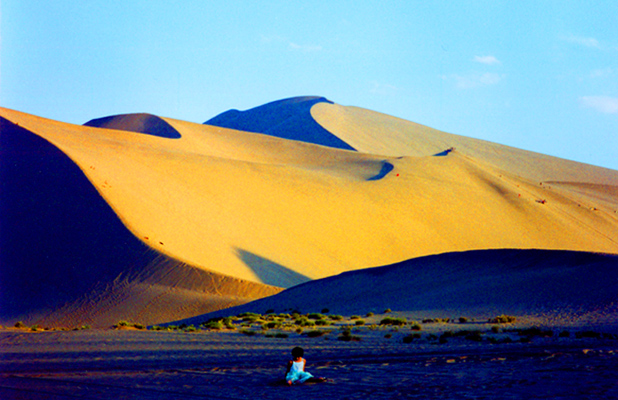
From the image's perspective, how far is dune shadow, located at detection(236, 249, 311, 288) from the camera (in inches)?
1182

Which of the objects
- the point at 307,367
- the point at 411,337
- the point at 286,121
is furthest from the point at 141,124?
the point at 307,367

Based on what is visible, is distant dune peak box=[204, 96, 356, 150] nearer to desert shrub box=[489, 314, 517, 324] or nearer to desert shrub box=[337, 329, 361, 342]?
desert shrub box=[489, 314, 517, 324]

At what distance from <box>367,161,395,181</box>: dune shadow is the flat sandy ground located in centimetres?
3624

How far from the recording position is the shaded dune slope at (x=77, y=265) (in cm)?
2339

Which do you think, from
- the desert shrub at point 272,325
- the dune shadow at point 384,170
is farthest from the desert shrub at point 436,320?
the dune shadow at point 384,170

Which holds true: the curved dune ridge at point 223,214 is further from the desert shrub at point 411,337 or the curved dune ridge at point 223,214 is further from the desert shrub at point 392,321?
the desert shrub at point 411,337

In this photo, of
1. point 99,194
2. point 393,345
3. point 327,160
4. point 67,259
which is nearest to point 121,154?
point 99,194

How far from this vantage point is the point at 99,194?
30.5 m

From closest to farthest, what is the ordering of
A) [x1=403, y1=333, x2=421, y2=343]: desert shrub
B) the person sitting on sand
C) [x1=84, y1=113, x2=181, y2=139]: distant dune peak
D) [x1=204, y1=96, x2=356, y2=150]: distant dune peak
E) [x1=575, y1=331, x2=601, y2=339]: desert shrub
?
the person sitting on sand < [x1=403, y1=333, x2=421, y2=343]: desert shrub < [x1=575, y1=331, x2=601, y2=339]: desert shrub < [x1=84, y1=113, x2=181, y2=139]: distant dune peak < [x1=204, y1=96, x2=356, y2=150]: distant dune peak

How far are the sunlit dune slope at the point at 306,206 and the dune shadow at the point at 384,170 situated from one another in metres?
0.18

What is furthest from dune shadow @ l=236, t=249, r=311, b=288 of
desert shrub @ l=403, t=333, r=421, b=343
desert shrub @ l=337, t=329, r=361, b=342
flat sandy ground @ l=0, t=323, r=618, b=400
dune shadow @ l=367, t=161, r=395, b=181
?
dune shadow @ l=367, t=161, r=395, b=181

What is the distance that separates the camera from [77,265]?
26.7 metres

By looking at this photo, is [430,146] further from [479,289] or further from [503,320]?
[503,320]

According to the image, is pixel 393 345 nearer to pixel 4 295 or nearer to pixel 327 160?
pixel 4 295
